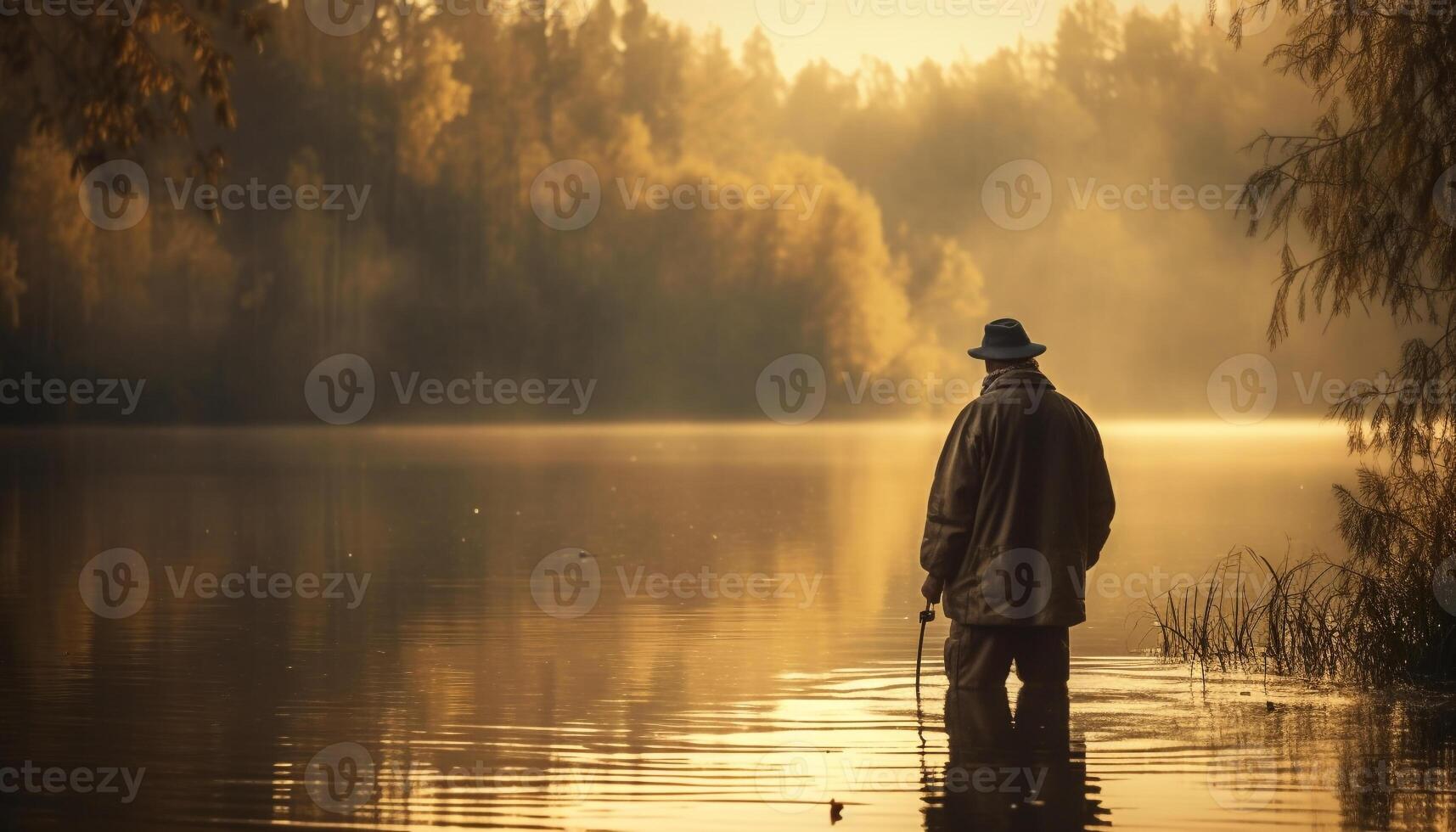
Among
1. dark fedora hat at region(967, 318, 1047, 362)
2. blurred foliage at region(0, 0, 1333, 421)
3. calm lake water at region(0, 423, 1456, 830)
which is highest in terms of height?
blurred foliage at region(0, 0, 1333, 421)

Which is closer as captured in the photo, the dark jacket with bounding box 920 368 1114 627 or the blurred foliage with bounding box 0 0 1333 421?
the dark jacket with bounding box 920 368 1114 627

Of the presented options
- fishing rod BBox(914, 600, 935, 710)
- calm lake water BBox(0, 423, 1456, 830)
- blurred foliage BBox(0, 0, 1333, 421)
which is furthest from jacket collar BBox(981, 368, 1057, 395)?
blurred foliage BBox(0, 0, 1333, 421)

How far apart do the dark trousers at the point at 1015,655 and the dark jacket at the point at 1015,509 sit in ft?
0.68

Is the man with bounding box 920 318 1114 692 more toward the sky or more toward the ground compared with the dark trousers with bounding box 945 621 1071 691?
more toward the sky

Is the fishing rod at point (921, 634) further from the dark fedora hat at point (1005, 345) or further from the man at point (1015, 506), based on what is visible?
the dark fedora hat at point (1005, 345)

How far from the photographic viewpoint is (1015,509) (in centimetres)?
859

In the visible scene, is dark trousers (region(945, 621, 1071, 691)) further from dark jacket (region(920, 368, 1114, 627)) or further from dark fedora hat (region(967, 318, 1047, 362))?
dark fedora hat (region(967, 318, 1047, 362))

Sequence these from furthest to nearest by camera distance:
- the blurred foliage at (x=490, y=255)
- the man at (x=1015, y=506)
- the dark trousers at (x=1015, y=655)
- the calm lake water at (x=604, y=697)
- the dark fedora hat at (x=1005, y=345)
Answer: the blurred foliage at (x=490, y=255) → the dark trousers at (x=1015, y=655) → the dark fedora hat at (x=1005, y=345) → the man at (x=1015, y=506) → the calm lake water at (x=604, y=697)

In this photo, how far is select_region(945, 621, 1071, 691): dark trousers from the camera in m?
8.84

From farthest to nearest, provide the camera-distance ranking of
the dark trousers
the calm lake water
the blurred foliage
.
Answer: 1. the blurred foliage
2. the dark trousers
3. the calm lake water

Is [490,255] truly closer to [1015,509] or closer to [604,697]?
[604,697]

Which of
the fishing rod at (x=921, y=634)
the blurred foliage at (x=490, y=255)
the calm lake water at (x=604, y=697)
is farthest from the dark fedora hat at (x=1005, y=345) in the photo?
the blurred foliage at (x=490, y=255)

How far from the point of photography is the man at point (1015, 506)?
8570 mm

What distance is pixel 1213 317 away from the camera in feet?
376
